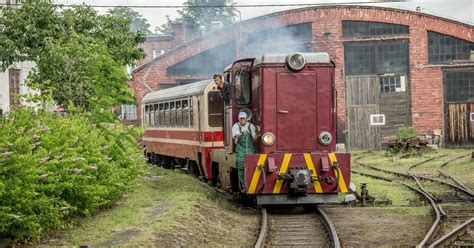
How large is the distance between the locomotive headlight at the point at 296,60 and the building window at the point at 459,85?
25903 mm

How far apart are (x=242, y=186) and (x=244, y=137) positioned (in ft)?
3.08

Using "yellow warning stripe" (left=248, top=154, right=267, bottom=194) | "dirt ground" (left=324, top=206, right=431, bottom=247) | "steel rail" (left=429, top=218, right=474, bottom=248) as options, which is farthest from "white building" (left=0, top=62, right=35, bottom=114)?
"steel rail" (left=429, top=218, right=474, bottom=248)

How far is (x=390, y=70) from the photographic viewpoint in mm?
38656

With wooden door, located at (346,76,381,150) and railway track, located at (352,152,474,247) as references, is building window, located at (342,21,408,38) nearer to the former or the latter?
wooden door, located at (346,76,381,150)

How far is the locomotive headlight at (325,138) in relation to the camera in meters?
14.3

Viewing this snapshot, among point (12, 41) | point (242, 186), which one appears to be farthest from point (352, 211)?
point (12, 41)

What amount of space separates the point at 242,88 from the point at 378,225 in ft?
13.7

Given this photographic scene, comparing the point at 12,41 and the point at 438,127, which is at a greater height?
the point at 12,41

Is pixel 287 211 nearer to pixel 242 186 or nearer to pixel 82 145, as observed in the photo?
pixel 242 186

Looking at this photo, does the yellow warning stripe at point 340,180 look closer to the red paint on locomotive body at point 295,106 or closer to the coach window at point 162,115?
the red paint on locomotive body at point 295,106

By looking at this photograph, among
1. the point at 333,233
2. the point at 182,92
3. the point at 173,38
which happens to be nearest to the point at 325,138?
the point at 333,233

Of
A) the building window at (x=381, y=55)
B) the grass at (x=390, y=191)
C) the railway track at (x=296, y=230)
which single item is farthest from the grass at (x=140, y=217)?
the building window at (x=381, y=55)

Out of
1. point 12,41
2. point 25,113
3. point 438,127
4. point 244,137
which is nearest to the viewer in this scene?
point 25,113

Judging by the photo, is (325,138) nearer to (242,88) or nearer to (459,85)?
(242,88)
